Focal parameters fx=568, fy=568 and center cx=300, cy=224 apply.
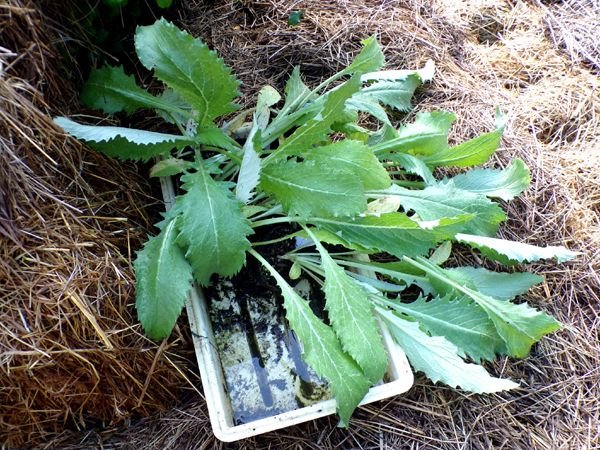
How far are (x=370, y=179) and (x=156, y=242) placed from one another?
0.53m

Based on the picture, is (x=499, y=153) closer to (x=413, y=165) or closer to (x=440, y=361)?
(x=413, y=165)

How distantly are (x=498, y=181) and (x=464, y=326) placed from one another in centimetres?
46

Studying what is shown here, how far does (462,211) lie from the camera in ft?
4.93

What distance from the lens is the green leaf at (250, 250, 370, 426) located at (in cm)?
129

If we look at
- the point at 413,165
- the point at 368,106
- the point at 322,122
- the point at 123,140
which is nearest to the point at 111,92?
the point at 123,140

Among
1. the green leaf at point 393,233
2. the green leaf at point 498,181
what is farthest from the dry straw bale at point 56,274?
the green leaf at point 498,181

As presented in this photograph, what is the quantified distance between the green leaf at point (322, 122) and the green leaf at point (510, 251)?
48cm

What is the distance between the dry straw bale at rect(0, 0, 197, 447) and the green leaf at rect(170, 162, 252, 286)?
175 mm

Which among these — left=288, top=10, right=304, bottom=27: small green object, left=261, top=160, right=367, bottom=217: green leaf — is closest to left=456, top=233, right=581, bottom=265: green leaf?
left=261, top=160, right=367, bottom=217: green leaf

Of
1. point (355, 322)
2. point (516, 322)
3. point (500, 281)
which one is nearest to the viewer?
point (355, 322)

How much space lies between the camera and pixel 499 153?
180 cm

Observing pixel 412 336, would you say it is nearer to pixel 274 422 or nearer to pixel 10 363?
pixel 274 422

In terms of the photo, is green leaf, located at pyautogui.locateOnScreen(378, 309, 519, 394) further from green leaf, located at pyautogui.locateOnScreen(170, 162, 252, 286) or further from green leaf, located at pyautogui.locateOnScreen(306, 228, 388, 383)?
green leaf, located at pyautogui.locateOnScreen(170, 162, 252, 286)

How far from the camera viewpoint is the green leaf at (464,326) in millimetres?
1438
